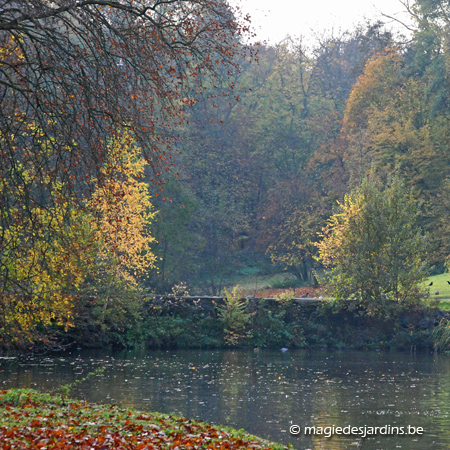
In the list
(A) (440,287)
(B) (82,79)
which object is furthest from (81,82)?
(A) (440,287)

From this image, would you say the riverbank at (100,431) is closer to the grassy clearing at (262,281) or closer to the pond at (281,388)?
the pond at (281,388)

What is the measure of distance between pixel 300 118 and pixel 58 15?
43.3 meters

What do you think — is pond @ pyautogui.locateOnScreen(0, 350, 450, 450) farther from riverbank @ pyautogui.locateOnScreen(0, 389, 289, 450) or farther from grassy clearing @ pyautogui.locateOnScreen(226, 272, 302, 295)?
grassy clearing @ pyautogui.locateOnScreen(226, 272, 302, 295)

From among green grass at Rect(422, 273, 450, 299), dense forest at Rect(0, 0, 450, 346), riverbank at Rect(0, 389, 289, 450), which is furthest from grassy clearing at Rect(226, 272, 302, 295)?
riverbank at Rect(0, 389, 289, 450)

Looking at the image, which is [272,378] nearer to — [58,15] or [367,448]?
[367,448]

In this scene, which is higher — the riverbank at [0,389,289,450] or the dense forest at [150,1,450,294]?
the dense forest at [150,1,450,294]

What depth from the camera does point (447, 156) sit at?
34438 mm

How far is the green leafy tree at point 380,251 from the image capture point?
85.5 feet

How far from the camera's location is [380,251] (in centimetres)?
2642

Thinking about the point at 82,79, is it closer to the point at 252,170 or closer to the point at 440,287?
the point at 440,287

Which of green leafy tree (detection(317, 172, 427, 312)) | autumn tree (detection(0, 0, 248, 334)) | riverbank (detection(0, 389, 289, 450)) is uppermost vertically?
autumn tree (detection(0, 0, 248, 334))

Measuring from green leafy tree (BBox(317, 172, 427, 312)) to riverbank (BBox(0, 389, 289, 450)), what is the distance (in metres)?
16.9

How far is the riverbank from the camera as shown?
A: 7.72 meters

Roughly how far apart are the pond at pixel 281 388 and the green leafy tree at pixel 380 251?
3.01 m
